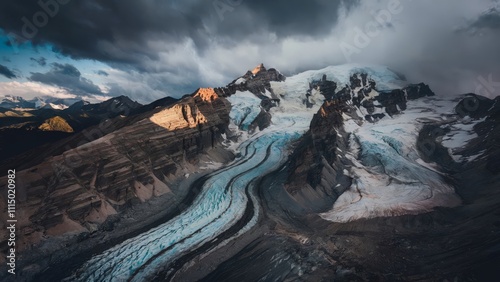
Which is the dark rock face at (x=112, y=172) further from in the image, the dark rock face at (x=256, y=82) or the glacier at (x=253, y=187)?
the dark rock face at (x=256, y=82)

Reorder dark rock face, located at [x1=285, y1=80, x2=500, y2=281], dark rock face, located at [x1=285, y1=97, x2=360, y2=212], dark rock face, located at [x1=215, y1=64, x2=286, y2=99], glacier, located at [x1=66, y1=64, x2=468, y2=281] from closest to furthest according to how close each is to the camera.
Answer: dark rock face, located at [x1=285, y1=80, x2=500, y2=281] → glacier, located at [x1=66, y1=64, x2=468, y2=281] → dark rock face, located at [x1=285, y1=97, x2=360, y2=212] → dark rock face, located at [x1=215, y1=64, x2=286, y2=99]

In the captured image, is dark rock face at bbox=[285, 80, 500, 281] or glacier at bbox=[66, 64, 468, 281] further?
glacier at bbox=[66, 64, 468, 281]

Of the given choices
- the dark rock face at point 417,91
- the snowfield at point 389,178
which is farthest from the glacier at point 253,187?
the dark rock face at point 417,91

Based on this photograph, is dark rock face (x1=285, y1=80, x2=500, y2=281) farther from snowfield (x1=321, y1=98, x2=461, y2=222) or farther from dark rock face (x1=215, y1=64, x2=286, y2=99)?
dark rock face (x1=215, y1=64, x2=286, y2=99)

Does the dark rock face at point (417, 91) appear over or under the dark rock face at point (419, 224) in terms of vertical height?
over

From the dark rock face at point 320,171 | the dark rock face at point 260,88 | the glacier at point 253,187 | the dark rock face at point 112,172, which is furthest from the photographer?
the dark rock face at point 260,88

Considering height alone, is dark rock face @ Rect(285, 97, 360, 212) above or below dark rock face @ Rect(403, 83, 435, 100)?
→ below

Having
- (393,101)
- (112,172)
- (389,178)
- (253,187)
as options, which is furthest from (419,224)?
(393,101)

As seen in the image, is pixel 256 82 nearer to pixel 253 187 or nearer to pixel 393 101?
pixel 393 101

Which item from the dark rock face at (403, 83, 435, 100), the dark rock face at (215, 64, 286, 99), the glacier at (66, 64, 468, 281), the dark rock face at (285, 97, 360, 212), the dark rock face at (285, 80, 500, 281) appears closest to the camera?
the dark rock face at (285, 80, 500, 281)

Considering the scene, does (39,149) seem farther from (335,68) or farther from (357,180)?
(335,68)

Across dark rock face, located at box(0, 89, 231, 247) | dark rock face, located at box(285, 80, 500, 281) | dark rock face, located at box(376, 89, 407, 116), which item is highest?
dark rock face, located at box(0, 89, 231, 247)

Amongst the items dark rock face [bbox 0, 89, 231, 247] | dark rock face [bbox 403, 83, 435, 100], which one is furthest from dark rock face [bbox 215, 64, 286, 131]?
dark rock face [bbox 403, 83, 435, 100]
